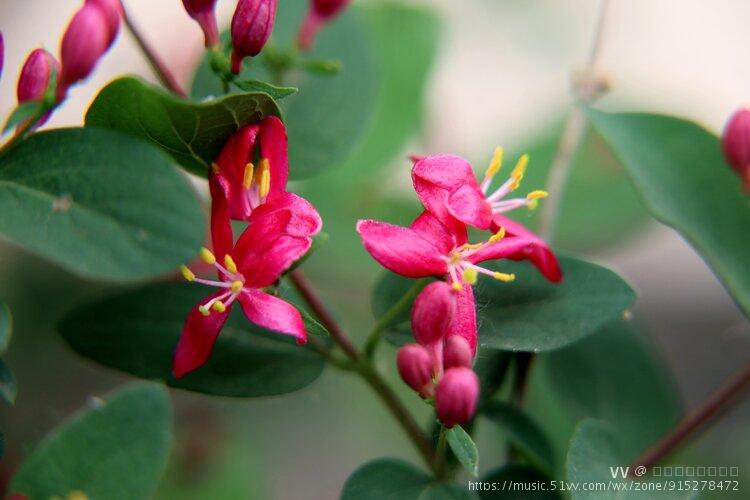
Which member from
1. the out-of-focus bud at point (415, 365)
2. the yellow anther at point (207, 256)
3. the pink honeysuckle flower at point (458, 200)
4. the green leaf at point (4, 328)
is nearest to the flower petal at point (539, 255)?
the pink honeysuckle flower at point (458, 200)

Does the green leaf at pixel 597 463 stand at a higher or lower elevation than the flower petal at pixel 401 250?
lower

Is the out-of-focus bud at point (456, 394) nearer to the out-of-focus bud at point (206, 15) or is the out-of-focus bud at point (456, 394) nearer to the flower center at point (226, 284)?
the flower center at point (226, 284)

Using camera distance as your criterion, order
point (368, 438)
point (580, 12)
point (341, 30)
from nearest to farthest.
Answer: point (341, 30)
point (368, 438)
point (580, 12)

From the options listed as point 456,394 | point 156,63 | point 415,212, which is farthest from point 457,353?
point 415,212

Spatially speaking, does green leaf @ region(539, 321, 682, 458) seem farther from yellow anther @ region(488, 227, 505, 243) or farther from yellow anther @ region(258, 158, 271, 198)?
yellow anther @ region(258, 158, 271, 198)

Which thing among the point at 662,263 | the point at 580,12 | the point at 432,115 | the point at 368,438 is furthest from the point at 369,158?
the point at 662,263

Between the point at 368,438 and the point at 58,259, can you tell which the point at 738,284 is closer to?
the point at 58,259
